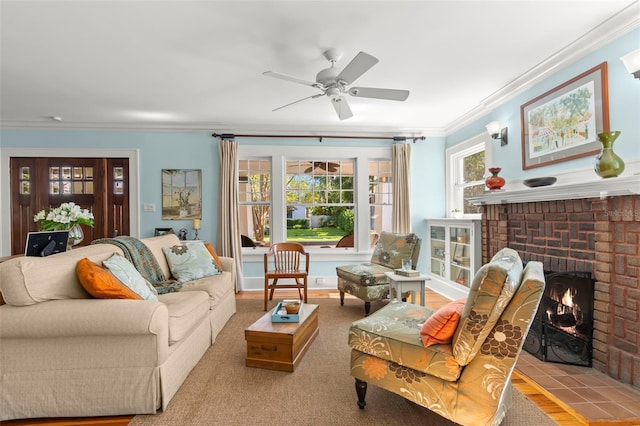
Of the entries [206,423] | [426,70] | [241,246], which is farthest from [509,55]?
[241,246]

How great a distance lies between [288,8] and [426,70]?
5.17 ft

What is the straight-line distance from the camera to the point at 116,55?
2.71 meters

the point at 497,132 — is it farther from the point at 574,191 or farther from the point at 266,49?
the point at 266,49

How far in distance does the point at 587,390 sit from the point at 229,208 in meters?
4.31

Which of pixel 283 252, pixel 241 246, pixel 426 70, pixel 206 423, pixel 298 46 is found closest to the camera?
pixel 206 423

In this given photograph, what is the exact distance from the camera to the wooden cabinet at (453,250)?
3885mm

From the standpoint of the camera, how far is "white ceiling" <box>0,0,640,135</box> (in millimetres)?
2127

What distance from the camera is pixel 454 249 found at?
4359 millimetres

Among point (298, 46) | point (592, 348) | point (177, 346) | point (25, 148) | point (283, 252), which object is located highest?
point (298, 46)

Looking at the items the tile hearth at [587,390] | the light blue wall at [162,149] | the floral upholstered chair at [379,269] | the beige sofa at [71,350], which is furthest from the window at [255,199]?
the tile hearth at [587,390]

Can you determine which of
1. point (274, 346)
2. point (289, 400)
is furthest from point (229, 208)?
point (289, 400)

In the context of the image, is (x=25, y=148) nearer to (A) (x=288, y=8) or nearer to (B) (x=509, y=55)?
(A) (x=288, y=8)

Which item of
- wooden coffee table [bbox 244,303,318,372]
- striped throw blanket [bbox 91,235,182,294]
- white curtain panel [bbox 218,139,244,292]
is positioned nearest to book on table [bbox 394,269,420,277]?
wooden coffee table [bbox 244,303,318,372]

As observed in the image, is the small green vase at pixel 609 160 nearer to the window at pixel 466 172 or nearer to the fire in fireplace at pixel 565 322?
the fire in fireplace at pixel 565 322
